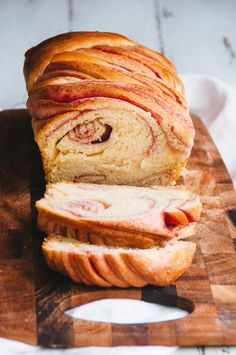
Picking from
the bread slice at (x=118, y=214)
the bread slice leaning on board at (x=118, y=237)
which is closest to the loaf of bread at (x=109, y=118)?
the bread slice at (x=118, y=214)

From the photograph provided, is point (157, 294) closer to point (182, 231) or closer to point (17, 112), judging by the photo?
point (182, 231)

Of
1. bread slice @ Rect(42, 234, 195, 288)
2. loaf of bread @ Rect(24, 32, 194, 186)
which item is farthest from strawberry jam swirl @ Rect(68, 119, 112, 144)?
bread slice @ Rect(42, 234, 195, 288)

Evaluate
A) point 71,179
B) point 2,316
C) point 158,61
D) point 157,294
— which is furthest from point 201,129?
point 2,316

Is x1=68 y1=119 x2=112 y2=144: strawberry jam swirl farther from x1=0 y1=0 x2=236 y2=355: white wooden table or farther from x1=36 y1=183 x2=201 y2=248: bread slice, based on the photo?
x1=0 y1=0 x2=236 y2=355: white wooden table

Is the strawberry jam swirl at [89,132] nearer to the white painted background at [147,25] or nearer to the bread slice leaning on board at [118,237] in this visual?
the bread slice leaning on board at [118,237]

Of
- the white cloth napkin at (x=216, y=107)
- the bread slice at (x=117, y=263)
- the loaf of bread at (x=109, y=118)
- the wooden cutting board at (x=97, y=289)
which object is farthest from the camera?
the white cloth napkin at (x=216, y=107)

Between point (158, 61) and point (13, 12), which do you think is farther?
point (13, 12)
